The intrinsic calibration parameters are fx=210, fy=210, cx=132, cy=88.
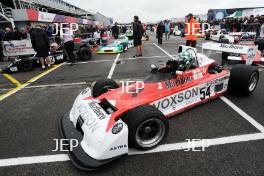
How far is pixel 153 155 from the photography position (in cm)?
268

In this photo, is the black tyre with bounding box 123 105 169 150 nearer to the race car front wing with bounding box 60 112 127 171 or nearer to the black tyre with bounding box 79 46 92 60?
the race car front wing with bounding box 60 112 127 171

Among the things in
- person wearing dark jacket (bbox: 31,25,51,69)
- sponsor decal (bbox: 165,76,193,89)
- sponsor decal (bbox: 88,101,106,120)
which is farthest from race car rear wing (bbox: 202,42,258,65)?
person wearing dark jacket (bbox: 31,25,51,69)

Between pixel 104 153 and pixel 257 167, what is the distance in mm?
1722

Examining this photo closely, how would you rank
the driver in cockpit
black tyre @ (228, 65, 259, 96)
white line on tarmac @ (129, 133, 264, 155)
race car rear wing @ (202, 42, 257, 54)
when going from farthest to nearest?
race car rear wing @ (202, 42, 257, 54) < black tyre @ (228, 65, 259, 96) < the driver in cockpit < white line on tarmac @ (129, 133, 264, 155)

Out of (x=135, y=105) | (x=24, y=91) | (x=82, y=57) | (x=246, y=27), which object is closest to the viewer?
(x=135, y=105)

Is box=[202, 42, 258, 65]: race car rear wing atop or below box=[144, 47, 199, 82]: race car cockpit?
Result: atop

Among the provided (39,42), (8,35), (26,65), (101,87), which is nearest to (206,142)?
(101,87)

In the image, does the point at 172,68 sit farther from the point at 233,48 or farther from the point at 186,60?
the point at 233,48

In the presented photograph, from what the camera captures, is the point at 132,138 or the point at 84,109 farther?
the point at 84,109

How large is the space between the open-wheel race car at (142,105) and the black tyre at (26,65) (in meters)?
5.63

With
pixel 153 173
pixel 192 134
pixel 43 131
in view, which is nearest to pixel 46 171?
pixel 43 131

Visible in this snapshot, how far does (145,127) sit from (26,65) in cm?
697

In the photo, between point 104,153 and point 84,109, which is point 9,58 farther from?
point 104,153

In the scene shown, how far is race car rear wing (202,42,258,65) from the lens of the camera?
545cm
